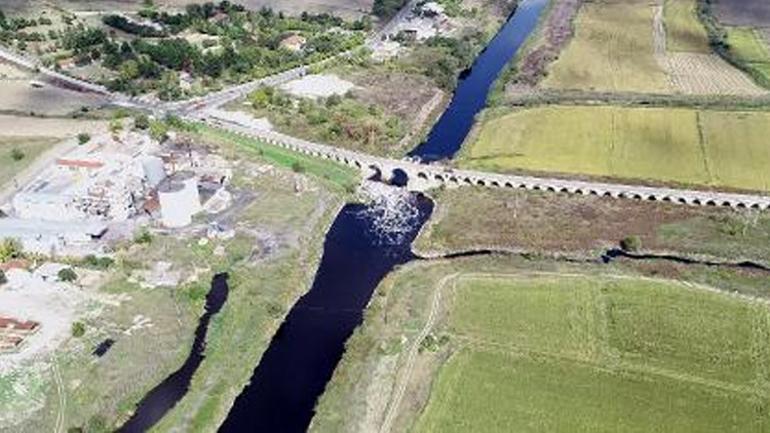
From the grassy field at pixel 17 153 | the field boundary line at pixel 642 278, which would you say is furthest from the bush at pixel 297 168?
the grassy field at pixel 17 153

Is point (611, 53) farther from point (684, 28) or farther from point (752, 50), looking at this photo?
point (752, 50)

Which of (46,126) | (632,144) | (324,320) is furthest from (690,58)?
(46,126)

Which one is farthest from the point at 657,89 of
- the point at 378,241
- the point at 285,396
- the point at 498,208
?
the point at 285,396

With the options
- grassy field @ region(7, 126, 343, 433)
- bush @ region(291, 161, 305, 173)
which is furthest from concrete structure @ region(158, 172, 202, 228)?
bush @ region(291, 161, 305, 173)

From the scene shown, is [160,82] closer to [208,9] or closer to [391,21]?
[208,9]

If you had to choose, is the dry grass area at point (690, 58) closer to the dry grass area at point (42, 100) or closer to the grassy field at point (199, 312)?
the grassy field at point (199, 312)

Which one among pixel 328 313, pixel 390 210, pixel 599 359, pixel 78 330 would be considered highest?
pixel 599 359
